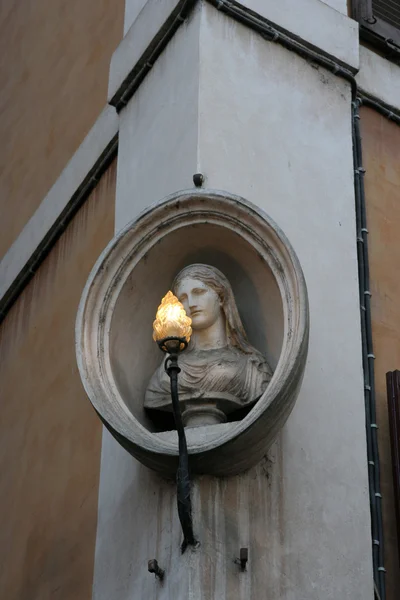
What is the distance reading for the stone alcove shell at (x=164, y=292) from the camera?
331 inches

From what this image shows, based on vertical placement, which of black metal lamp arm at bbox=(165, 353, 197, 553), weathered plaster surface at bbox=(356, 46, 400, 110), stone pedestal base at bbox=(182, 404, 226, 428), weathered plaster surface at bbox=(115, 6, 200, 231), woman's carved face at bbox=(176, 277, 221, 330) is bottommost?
black metal lamp arm at bbox=(165, 353, 197, 553)

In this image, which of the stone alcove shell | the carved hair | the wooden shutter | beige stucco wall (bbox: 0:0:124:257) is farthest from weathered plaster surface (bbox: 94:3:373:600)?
beige stucco wall (bbox: 0:0:124:257)

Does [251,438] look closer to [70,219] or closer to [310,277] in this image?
[310,277]

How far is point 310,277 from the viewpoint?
9508mm

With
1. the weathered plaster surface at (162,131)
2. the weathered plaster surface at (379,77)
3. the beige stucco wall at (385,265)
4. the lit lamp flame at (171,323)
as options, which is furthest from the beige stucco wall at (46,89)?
the lit lamp flame at (171,323)

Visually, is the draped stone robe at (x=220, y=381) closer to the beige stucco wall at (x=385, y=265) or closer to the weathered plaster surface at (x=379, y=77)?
the beige stucco wall at (x=385, y=265)

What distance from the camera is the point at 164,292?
9.31m

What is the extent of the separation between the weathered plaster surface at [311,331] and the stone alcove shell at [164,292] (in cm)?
31

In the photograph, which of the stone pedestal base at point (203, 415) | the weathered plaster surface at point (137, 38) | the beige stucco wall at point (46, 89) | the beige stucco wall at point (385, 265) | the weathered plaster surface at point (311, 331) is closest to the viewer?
the weathered plaster surface at point (311, 331)

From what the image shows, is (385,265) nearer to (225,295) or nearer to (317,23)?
(225,295)

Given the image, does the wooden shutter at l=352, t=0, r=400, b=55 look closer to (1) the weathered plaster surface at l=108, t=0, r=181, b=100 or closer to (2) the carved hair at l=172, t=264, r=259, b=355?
(1) the weathered plaster surface at l=108, t=0, r=181, b=100

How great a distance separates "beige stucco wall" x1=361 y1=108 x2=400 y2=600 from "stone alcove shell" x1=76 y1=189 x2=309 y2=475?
0.97 metres

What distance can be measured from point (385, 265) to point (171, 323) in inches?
98.6

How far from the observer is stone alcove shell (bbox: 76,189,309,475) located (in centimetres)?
840
